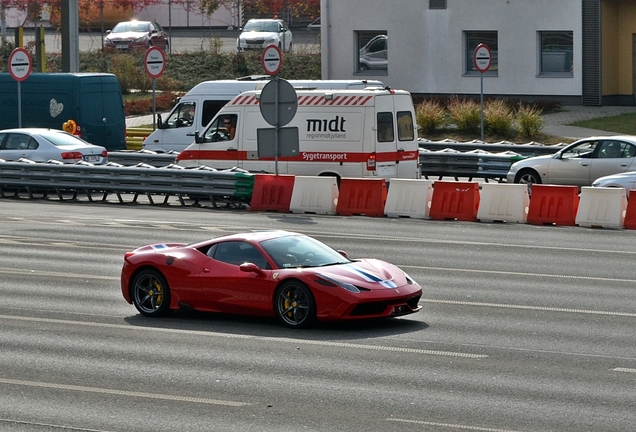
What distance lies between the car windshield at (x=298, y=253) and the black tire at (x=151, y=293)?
54.3 inches

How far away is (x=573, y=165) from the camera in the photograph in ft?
87.9

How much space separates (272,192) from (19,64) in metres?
8.63

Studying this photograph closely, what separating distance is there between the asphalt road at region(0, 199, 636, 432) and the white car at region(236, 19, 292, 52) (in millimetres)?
36324

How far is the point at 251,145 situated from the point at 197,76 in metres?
26.4

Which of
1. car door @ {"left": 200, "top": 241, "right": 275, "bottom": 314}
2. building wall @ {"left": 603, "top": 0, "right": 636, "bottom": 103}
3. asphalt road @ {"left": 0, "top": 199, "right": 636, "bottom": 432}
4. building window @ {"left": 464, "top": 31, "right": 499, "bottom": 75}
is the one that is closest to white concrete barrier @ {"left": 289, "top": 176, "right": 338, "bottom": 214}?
asphalt road @ {"left": 0, "top": 199, "right": 636, "bottom": 432}

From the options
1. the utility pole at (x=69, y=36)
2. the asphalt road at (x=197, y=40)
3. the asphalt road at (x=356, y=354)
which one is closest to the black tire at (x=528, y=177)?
the asphalt road at (x=356, y=354)

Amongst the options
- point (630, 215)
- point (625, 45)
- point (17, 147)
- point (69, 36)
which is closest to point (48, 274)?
point (630, 215)

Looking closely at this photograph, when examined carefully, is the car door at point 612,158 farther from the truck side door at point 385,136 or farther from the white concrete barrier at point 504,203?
the truck side door at point 385,136

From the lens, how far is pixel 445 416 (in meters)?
9.90

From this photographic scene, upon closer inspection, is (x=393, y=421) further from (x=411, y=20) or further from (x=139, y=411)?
(x=411, y=20)

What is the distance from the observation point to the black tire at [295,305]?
13.7m

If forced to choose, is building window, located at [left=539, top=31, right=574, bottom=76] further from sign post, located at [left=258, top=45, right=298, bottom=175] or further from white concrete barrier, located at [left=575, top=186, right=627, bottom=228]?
white concrete barrier, located at [left=575, top=186, right=627, bottom=228]

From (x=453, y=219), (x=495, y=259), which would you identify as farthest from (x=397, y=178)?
(x=495, y=259)

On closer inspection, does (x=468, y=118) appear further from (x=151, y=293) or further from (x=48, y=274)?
(x=151, y=293)
